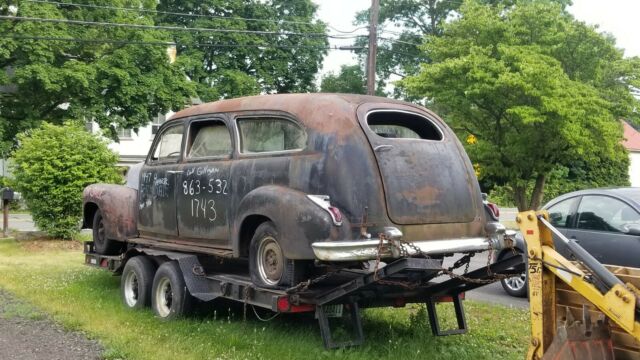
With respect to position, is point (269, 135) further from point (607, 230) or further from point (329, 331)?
point (607, 230)

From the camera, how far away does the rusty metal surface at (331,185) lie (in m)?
5.75

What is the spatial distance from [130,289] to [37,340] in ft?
5.77

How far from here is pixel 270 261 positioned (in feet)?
20.6

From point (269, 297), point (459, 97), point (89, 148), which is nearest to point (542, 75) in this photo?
point (459, 97)

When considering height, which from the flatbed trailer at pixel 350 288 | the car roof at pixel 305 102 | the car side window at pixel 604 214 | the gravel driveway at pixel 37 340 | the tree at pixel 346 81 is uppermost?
the tree at pixel 346 81

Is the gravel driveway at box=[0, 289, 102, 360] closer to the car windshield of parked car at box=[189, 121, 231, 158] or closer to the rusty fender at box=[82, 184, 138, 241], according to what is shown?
the rusty fender at box=[82, 184, 138, 241]

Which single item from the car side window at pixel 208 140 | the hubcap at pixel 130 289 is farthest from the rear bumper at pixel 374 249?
the hubcap at pixel 130 289

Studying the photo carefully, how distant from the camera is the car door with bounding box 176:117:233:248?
23.0 feet

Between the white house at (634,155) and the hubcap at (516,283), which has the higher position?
the white house at (634,155)

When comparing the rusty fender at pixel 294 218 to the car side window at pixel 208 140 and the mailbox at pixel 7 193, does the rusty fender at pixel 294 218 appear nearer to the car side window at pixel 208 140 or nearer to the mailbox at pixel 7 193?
the car side window at pixel 208 140

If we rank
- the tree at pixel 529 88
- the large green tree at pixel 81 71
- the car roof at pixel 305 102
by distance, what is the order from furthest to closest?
the large green tree at pixel 81 71 → the tree at pixel 529 88 → the car roof at pixel 305 102

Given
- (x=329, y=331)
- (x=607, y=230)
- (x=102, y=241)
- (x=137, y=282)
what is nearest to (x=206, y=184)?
(x=137, y=282)

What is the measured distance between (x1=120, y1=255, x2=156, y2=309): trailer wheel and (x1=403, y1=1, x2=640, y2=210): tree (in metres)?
13.4

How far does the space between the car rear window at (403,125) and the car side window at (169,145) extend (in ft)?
8.79
